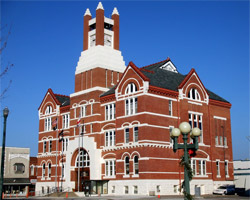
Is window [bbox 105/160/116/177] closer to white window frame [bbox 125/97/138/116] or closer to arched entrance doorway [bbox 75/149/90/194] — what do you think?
arched entrance doorway [bbox 75/149/90/194]

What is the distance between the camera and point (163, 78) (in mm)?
53406

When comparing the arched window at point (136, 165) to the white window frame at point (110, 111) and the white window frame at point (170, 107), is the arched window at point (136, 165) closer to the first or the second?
the white window frame at point (110, 111)

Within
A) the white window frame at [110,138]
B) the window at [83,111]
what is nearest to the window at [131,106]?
the white window frame at [110,138]

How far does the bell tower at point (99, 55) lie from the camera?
57.1 meters

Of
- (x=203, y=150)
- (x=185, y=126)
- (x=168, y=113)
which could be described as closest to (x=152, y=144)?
(x=168, y=113)

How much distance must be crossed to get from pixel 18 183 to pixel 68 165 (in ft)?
79.7

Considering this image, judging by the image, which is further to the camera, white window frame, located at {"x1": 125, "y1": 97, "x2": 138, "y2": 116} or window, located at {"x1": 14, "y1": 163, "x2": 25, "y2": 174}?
window, located at {"x1": 14, "y1": 163, "x2": 25, "y2": 174}

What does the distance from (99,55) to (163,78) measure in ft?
35.0

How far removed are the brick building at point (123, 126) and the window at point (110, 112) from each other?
0.14m

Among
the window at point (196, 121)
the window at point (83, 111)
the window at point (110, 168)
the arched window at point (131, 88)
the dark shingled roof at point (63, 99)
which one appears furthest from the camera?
the dark shingled roof at point (63, 99)

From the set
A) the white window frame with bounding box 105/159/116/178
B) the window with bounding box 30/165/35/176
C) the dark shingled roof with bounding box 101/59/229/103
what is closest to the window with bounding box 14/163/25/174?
the window with bounding box 30/165/35/176

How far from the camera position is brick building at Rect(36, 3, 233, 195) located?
47.7 meters

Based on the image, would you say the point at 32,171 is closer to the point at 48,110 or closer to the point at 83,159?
the point at 48,110

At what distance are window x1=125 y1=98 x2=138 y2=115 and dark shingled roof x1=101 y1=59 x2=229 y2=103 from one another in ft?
10.7
